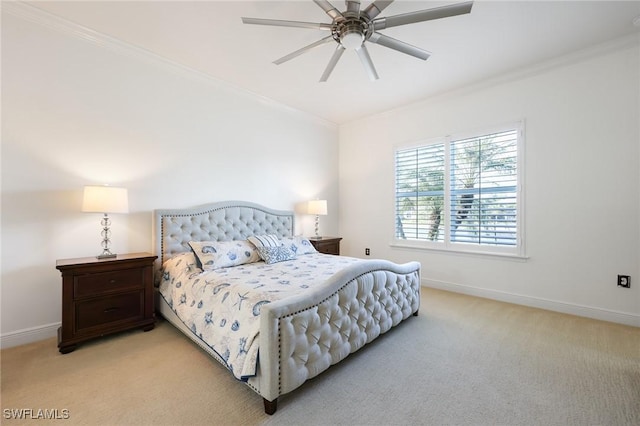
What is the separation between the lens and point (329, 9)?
1962mm

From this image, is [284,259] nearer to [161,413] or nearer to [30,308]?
[161,413]

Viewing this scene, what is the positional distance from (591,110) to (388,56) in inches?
88.8

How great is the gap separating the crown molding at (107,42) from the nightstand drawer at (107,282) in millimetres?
2245

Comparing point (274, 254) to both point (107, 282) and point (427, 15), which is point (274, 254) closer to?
point (107, 282)

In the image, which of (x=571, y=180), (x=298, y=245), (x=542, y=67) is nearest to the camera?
(x=571, y=180)

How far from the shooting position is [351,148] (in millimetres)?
5309

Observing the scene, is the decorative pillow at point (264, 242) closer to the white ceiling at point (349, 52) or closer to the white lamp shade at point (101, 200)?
the white lamp shade at point (101, 200)

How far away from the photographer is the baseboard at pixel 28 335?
7.77ft

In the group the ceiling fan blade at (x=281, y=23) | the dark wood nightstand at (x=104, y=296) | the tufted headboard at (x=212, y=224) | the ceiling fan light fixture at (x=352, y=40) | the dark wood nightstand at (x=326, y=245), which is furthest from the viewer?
the dark wood nightstand at (x=326, y=245)

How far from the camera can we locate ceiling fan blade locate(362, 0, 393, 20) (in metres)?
1.83

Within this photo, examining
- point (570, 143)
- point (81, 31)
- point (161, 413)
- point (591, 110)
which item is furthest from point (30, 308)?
point (591, 110)

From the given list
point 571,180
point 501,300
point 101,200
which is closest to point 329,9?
point 101,200

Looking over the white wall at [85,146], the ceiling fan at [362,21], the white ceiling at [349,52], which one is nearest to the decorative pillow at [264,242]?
the white wall at [85,146]

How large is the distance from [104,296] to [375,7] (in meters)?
3.20
